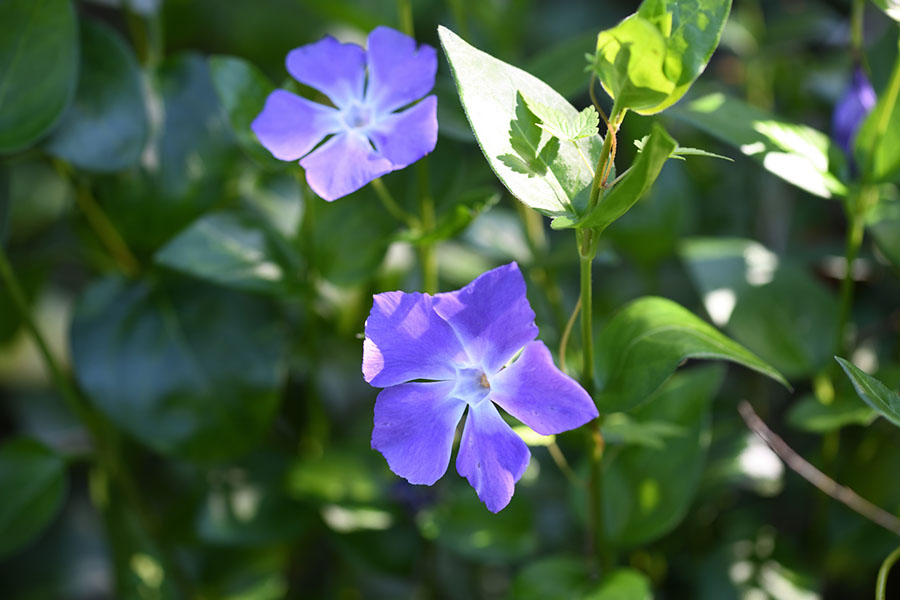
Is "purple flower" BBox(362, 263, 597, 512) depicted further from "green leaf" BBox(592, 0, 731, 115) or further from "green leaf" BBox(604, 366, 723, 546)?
"green leaf" BBox(604, 366, 723, 546)

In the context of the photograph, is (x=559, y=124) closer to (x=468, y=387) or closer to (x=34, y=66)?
(x=468, y=387)

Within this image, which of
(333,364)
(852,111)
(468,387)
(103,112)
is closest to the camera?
(468,387)

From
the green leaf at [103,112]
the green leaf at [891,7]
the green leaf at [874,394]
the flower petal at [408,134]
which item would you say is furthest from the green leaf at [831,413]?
the green leaf at [103,112]

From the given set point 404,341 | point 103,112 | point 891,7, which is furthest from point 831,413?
point 103,112

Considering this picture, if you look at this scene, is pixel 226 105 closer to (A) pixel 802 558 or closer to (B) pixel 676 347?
(B) pixel 676 347

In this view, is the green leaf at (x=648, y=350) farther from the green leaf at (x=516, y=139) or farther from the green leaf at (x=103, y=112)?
the green leaf at (x=103, y=112)
